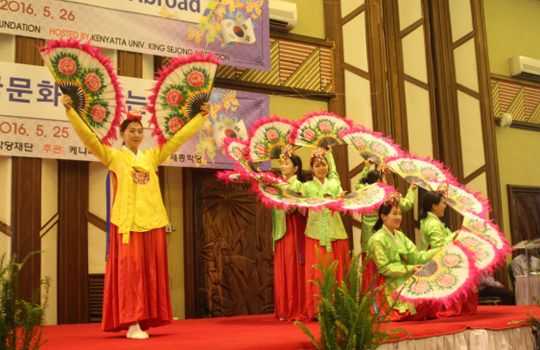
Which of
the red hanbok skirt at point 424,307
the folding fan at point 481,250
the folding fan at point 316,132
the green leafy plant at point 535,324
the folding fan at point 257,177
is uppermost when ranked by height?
the folding fan at point 316,132

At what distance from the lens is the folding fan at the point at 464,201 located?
4.43 m

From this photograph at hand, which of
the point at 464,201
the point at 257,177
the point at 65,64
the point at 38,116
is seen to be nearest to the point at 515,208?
the point at 464,201

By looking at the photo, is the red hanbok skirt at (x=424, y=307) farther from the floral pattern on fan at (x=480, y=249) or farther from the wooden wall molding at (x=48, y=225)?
the wooden wall molding at (x=48, y=225)

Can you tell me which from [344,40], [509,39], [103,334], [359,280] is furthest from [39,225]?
[509,39]

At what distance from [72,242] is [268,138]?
1898 millimetres

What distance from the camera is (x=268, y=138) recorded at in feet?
15.2

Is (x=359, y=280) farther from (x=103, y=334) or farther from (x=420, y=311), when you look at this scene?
(x=103, y=334)

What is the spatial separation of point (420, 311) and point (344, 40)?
146 inches

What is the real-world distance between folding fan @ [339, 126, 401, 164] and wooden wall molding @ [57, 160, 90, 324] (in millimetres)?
2296

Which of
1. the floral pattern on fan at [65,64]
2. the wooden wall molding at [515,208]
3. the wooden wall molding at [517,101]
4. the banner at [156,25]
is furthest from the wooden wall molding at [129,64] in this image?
the wooden wall molding at [515,208]

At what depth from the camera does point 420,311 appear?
408 centimetres

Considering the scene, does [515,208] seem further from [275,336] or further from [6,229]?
[6,229]

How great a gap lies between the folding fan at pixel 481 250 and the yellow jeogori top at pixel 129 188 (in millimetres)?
2177

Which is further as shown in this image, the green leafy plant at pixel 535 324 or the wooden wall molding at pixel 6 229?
the wooden wall molding at pixel 6 229
